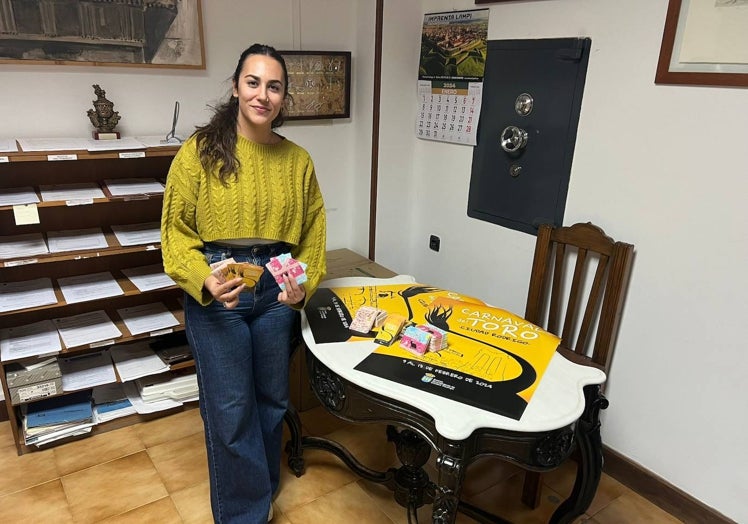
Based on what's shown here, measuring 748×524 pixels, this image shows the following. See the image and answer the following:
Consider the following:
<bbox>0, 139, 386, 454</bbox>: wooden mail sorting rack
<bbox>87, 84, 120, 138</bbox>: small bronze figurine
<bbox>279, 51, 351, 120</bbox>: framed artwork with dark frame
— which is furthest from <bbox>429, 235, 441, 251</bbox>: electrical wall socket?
<bbox>87, 84, 120, 138</bbox>: small bronze figurine

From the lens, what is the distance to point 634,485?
213cm

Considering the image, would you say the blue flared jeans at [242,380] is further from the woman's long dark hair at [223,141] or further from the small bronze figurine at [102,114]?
the small bronze figurine at [102,114]

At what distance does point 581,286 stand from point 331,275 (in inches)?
46.1

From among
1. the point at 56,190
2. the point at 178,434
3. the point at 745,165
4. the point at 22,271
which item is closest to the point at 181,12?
the point at 56,190

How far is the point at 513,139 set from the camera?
2.30 m

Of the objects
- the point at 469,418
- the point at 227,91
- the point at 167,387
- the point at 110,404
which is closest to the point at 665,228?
the point at 469,418

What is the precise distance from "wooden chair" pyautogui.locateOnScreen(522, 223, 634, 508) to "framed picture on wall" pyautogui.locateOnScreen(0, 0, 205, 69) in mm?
1736

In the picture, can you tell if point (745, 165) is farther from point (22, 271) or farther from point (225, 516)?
point (22, 271)

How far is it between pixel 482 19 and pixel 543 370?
1646 millimetres

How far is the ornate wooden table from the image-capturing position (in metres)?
1.27

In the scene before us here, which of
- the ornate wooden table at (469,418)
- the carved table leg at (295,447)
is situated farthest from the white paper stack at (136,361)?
the ornate wooden table at (469,418)

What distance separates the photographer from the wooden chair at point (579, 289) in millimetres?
1952

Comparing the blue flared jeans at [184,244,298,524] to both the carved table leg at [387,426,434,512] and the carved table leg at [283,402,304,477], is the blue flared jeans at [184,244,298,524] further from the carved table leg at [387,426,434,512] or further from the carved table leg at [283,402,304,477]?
the carved table leg at [387,426,434,512]

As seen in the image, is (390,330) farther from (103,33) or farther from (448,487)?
(103,33)
